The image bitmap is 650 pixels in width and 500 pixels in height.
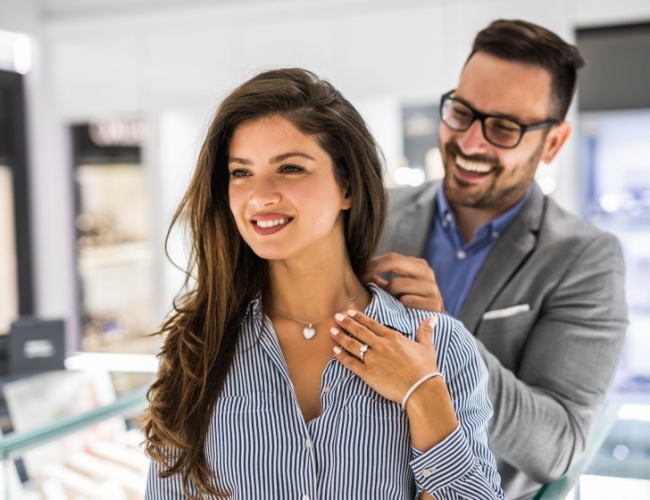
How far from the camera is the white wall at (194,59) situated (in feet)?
14.3

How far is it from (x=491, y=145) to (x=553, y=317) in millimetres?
434

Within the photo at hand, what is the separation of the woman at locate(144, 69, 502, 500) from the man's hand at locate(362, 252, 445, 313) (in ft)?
0.17

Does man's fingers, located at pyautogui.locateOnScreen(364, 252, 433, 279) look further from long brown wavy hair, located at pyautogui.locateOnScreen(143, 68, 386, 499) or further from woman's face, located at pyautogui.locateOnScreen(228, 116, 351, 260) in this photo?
woman's face, located at pyautogui.locateOnScreen(228, 116, 351, 260)

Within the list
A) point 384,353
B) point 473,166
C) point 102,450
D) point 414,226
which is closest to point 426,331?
point 384,353

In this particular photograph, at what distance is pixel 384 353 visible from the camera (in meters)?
1.27

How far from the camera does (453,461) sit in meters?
1.21

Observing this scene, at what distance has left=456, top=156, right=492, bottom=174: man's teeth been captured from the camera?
191cm

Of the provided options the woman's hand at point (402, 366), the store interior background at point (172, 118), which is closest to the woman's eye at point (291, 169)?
the woman's hand at point (402, 366)

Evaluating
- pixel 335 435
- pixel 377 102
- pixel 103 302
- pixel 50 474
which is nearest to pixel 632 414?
pixel 335 435

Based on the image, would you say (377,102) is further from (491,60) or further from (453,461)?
(453,461)

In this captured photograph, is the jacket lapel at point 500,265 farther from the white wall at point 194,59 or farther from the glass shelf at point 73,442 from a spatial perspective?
the white wall at point 194,59

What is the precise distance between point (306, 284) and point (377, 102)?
10.7ft

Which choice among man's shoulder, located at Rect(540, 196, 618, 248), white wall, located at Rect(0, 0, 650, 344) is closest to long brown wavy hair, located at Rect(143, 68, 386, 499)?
man's shoulder, located at Rect(540, 196, 618, 248)

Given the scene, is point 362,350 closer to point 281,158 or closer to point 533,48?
point 281,158
